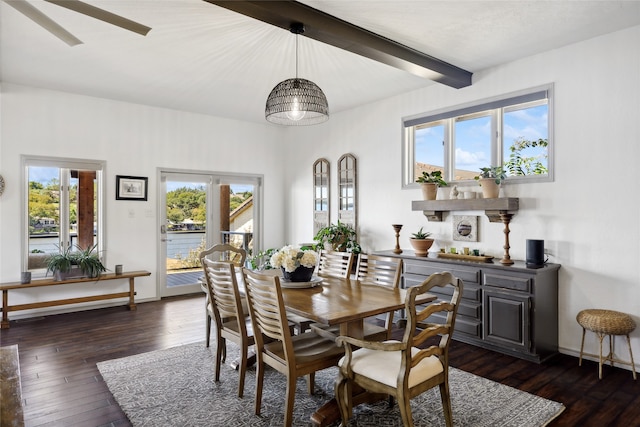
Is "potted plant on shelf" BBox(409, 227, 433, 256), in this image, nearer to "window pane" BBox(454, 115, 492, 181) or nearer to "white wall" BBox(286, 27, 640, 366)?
"white wall" BBox(286, 27, 640, 366)

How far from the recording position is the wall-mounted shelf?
3.90 meters

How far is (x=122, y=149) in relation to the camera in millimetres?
5598

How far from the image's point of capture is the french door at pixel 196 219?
605 cm

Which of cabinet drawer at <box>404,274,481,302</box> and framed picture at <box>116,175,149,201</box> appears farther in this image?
framed picture at <box>116,175,149,201</box>

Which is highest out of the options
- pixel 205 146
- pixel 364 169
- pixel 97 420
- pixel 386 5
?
pixel 386 5

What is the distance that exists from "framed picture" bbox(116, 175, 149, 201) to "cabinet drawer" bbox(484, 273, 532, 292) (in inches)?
182

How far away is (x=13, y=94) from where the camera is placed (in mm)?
4816

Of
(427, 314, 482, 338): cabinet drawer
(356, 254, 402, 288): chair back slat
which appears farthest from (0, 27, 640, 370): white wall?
(356, 254, 402, 288): chair back slat

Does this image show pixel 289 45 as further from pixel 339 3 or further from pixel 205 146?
pixel 205 146

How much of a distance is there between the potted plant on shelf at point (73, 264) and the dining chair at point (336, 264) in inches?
121

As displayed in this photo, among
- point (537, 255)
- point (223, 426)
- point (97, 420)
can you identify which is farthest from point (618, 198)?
point (97, 420)

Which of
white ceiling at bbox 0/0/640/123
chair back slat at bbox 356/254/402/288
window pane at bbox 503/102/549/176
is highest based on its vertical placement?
white ceiling at bbox 0/0/640/123

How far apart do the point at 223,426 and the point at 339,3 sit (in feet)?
9.61

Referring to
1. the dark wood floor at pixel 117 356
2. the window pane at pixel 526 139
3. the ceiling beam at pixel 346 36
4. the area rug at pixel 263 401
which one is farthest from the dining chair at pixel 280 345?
the window pane at pixel 526 139
